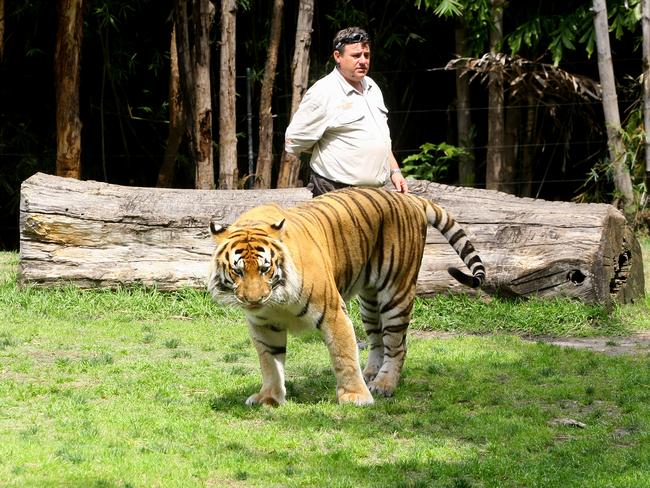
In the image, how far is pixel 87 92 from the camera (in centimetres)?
1419

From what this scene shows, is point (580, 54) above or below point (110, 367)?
above

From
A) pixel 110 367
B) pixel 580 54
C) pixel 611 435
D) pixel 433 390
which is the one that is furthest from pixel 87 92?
pixel 611 435

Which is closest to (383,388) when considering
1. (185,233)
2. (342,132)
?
(342,132)

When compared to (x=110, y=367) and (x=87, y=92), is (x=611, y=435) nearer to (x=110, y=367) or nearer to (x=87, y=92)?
(x=110, y=367)

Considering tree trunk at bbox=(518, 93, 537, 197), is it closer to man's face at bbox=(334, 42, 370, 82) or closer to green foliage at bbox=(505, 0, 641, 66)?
green foliage at bbox=(505, 0, 641, 66)

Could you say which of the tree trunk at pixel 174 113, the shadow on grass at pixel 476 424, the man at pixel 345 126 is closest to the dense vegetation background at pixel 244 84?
the tree trunk at pixel 174 113

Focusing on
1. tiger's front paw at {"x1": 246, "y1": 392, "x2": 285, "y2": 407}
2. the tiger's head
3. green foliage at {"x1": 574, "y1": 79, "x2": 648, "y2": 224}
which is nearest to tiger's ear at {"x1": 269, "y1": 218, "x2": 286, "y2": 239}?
the tiger's head

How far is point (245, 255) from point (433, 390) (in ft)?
5.11

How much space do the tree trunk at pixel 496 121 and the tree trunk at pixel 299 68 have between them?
2.41m

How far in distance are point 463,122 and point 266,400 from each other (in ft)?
27.9

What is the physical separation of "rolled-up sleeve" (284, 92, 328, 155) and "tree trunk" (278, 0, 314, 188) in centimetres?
479

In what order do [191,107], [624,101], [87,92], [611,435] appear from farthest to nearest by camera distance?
[87,92] → [624,101] → [191,107] → [611,435]

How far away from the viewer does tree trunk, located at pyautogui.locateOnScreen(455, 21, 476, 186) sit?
13219 millimetres

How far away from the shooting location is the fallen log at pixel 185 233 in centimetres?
825
